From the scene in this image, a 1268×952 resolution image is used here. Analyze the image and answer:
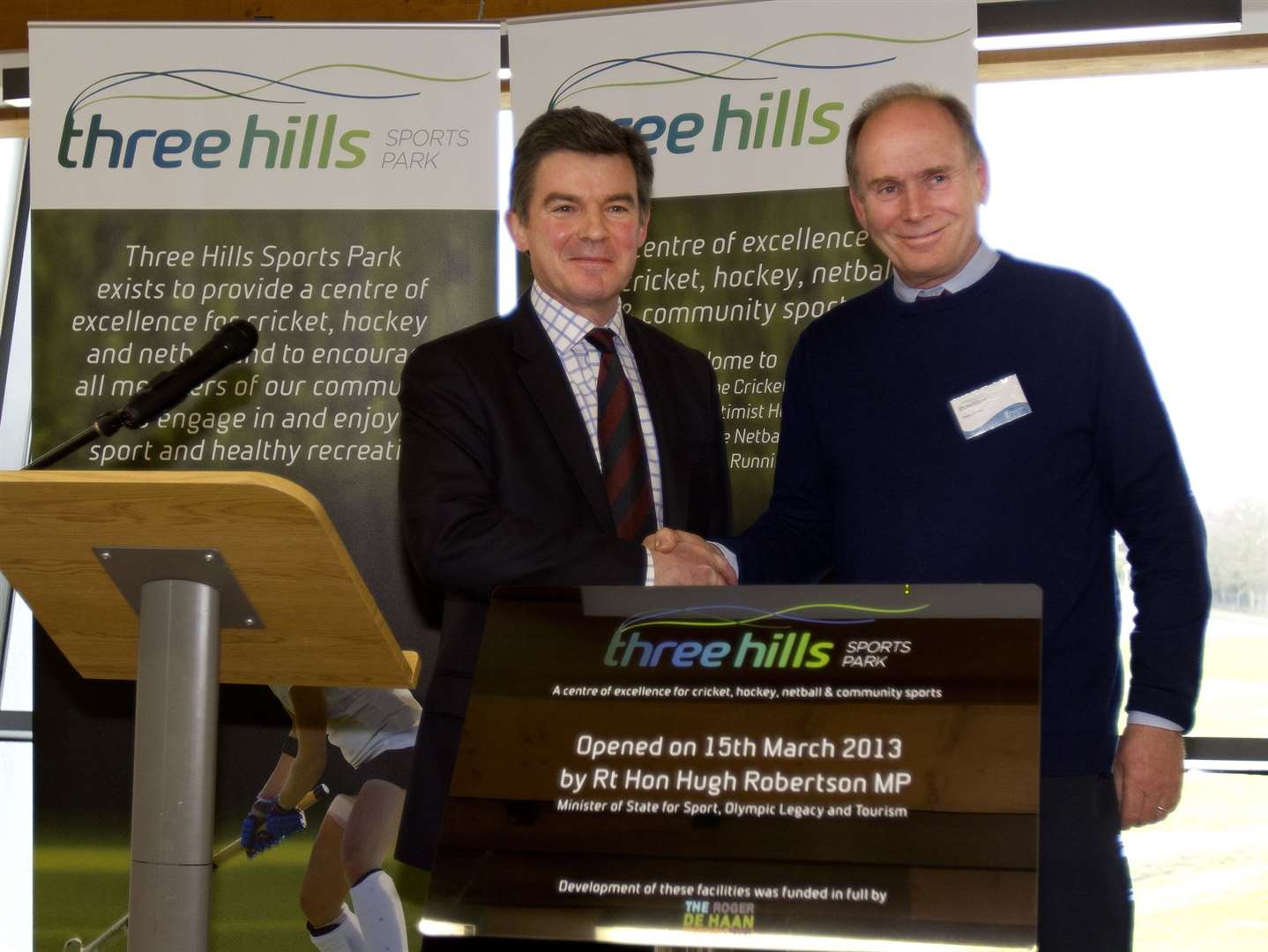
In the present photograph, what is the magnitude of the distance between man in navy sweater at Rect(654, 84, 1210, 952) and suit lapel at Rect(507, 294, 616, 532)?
0.69 ft

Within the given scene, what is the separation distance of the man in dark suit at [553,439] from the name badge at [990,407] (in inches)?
20.2

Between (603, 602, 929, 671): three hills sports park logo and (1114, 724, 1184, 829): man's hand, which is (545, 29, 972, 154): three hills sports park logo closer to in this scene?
(1114, 724, 1184, 829): man's hand

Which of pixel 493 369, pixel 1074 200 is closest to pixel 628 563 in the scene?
pixel 493 369

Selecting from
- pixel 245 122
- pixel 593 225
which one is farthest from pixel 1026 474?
pixel 245 122

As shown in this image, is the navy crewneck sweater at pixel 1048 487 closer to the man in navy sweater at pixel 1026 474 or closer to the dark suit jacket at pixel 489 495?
the man in navy sweater at pixel 1026 474

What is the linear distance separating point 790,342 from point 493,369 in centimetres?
124

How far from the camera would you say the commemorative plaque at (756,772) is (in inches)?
50.6

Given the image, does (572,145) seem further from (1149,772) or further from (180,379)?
(1149,772)

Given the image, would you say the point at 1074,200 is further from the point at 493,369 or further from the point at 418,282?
the point at 493,369

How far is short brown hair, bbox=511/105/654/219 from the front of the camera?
8.82 feet

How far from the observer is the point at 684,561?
A: 7.64 ft

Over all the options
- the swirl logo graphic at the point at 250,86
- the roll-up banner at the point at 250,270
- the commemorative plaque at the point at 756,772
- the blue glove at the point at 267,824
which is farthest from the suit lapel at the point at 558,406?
the blue glove at the point at 267,824

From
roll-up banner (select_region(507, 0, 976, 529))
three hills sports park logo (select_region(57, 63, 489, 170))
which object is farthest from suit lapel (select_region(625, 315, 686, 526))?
three hills sports park logo (select_region(57, 63, 489, 170))

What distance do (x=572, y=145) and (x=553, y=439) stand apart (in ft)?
2.07
